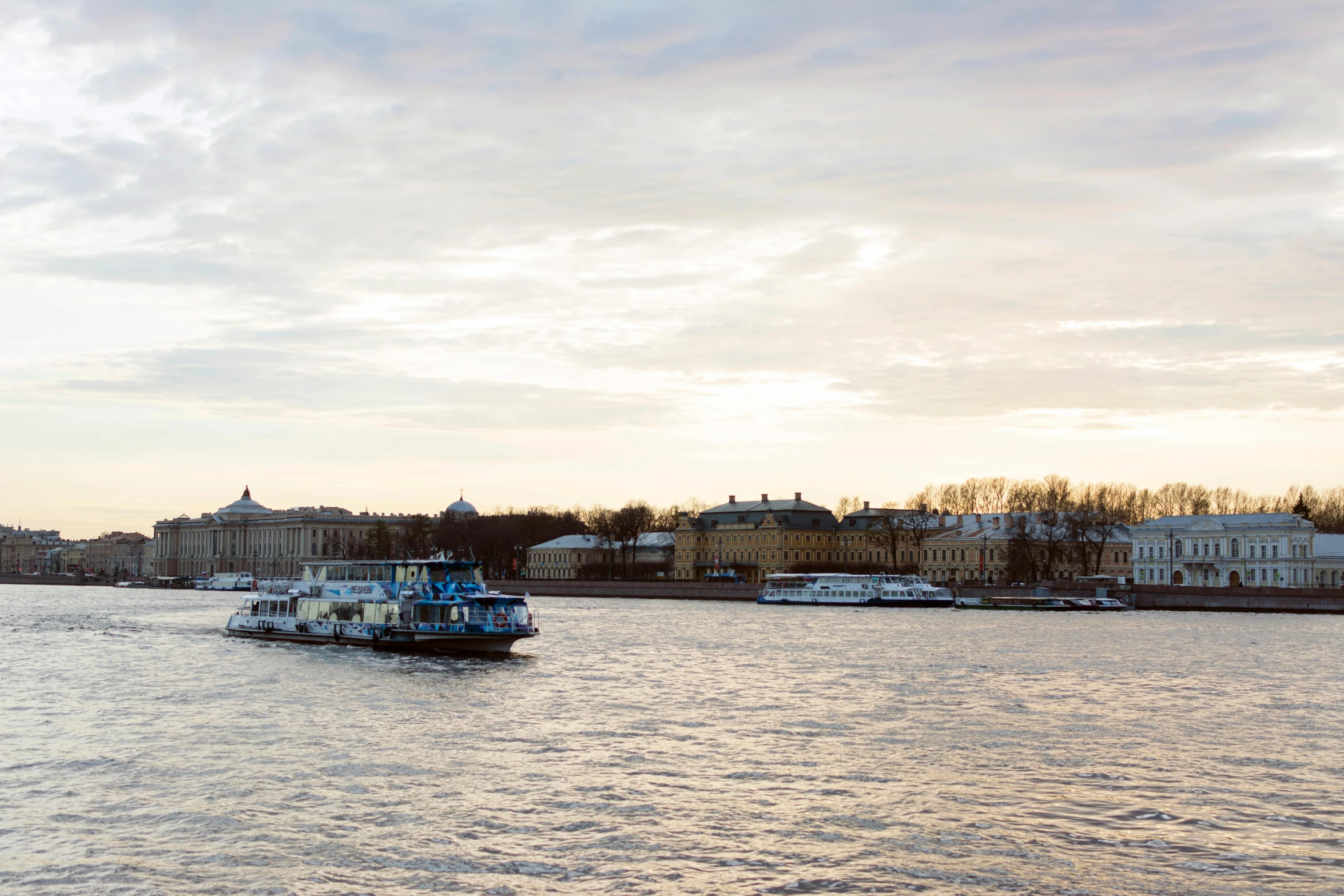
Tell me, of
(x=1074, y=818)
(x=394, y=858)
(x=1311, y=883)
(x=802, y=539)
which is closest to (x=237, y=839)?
(x=394, y=858)

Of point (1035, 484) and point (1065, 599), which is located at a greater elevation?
point (1035, 484)

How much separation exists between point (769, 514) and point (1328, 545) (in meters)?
64.2

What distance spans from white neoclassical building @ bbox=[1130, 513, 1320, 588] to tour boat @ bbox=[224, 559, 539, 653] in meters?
73.6

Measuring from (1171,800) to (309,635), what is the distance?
137 feet

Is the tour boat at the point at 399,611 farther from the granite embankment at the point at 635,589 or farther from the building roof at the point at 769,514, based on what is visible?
the building roof at the point at 769,514

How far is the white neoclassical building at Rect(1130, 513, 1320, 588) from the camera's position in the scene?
4188 inches

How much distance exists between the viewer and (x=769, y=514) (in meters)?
159

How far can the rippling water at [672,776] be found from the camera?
18016mm

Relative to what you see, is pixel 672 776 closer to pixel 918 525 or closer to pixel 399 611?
pixel 399 611

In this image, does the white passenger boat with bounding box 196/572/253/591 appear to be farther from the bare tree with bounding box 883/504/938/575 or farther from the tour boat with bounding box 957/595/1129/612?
the tour boat with bounding box 957/595/1129/612

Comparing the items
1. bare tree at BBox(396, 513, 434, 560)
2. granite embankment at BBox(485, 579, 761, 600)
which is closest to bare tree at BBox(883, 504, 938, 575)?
granite embankment at BBox(485, 579, 761, 600)

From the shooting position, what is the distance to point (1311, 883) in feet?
57.3

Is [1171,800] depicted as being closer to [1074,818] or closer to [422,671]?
[1074,818]

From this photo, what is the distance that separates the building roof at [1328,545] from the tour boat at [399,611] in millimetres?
77079
